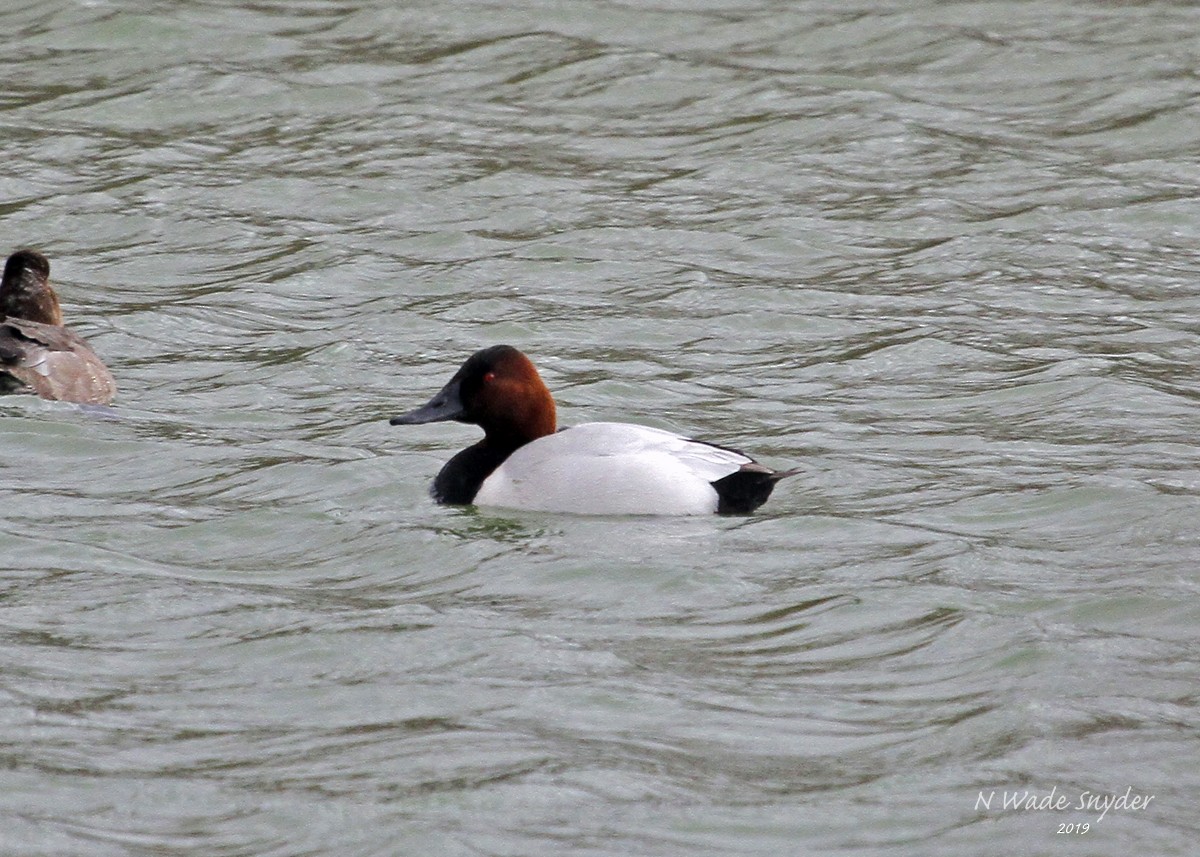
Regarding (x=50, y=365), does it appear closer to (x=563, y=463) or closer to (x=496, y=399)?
(x=496, y=399)

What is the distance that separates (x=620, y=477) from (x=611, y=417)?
162 centimetres

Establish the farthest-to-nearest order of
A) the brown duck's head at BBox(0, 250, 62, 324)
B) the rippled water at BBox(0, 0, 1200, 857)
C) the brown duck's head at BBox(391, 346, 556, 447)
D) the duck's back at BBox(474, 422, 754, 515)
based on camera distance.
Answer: the brown duck's head at BBox(0, 250, 62, 324), the brown duck's head at BBox(391, 346, 556, 447), the duck's back at BBox(474, 422, 754, 515), the rippled water at BBox(0, 0, 1200, 857)

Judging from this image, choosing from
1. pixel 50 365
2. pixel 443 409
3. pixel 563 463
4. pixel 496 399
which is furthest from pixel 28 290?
pixel 563 463

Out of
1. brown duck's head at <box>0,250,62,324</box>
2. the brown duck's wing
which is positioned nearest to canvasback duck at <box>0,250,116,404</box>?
the brown duck's wing

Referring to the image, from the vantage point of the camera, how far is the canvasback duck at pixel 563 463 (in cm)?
711

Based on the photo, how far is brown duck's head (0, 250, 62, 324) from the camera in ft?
29.9

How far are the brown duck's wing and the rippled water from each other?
0.12m

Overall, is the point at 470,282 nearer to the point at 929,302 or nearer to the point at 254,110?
the point at 929,302

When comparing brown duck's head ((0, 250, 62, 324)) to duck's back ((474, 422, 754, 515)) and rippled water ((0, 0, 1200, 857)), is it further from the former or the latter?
duck's back ((474, 422, 754, 515))

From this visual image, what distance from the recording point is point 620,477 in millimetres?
7109

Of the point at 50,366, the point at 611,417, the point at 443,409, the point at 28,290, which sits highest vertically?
the point at 28,290

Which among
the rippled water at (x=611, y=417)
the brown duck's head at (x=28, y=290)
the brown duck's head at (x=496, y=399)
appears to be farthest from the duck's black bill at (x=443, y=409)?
the brown duck's head at (x=28, y=290)

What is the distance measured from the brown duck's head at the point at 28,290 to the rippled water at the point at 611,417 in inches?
21.4

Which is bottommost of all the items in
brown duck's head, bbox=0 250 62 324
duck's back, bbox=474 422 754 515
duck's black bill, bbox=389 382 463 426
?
duck's back, bbox=474 422 754 515
